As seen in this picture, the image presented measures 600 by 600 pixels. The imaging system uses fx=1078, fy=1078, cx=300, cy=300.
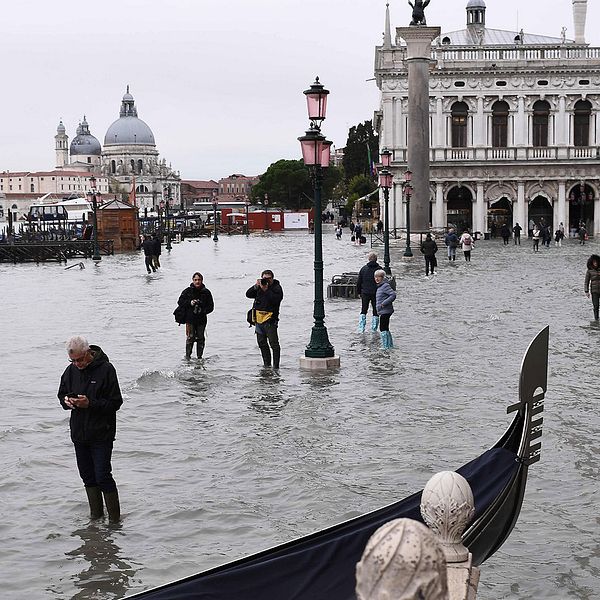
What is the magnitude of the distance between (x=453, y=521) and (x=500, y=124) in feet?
198

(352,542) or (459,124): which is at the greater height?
(459,124)

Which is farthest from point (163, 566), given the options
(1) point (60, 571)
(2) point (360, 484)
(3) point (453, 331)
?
(3) point (453, 331)

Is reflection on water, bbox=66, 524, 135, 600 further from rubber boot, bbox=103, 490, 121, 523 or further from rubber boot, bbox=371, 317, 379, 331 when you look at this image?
rubber boot, bbox=371, 317, 379, 331

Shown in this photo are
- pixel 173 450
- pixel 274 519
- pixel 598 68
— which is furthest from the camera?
pixel 598 68

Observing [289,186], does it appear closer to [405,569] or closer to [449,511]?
[449,511]

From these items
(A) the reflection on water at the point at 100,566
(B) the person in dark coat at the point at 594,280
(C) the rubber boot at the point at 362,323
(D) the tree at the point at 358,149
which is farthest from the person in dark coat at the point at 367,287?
(D) the tree at the point at 358,149

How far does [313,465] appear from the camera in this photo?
9.38 meters

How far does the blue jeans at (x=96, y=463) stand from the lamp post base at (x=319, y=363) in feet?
21.8

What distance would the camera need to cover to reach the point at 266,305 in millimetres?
13875

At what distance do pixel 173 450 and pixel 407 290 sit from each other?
16.3 m

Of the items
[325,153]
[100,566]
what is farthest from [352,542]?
[325,153]

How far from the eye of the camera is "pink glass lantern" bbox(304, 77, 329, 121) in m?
14.1

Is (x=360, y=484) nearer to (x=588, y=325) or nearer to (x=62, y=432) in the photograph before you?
(x=62, y=432)

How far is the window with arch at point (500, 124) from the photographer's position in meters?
61.2
